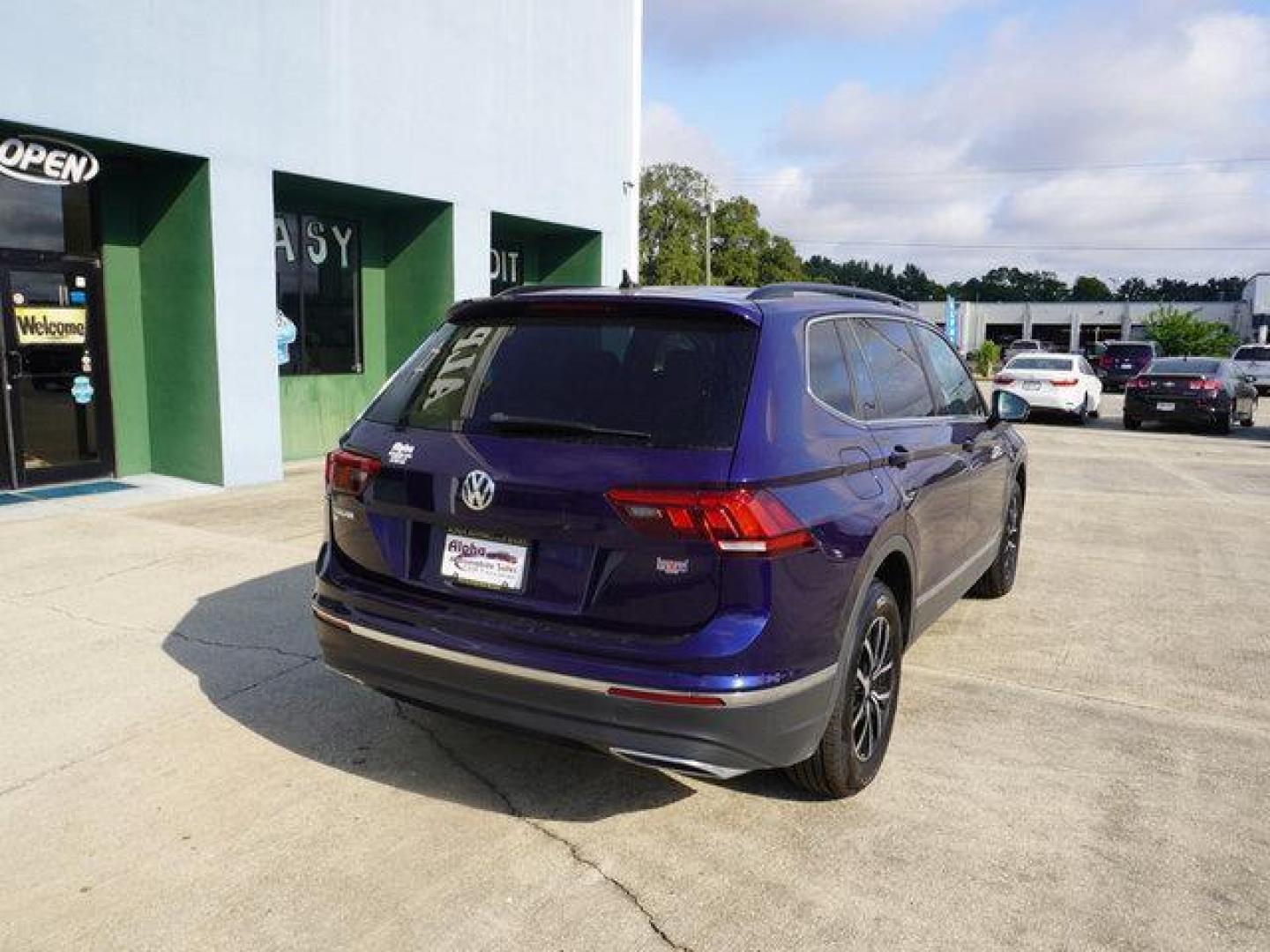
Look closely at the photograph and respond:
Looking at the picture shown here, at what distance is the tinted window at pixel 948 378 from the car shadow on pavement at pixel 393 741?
7.46 ft

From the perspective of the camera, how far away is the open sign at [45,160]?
8016 mm

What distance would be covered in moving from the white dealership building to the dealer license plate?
6.79 m

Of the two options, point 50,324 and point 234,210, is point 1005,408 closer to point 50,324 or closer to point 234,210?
point 234,210

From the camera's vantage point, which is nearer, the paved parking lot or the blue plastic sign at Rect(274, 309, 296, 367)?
the paved parking lot

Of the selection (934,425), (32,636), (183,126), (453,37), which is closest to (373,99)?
(453,37)

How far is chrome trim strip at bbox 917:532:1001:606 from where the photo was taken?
414 cm

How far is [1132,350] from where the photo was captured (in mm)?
32688

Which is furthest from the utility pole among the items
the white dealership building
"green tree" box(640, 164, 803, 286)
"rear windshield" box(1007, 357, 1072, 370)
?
the white dealership building

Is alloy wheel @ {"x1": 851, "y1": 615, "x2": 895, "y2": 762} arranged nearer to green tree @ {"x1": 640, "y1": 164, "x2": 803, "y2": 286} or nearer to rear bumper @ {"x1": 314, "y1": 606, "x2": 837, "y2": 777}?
rear bumper @ {"x1": 314, "y1": 606, "x2": 837, "y2": 777}

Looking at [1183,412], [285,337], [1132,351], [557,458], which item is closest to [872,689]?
[557,458]

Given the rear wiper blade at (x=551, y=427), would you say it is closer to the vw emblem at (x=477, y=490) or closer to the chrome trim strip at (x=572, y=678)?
the vw emblem at (x=477, y=490)

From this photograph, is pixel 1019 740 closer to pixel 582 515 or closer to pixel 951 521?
pixel 951 521

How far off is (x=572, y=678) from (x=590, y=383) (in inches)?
37.0

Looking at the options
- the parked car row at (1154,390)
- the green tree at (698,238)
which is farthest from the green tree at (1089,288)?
the parked car row at (1154,390)
